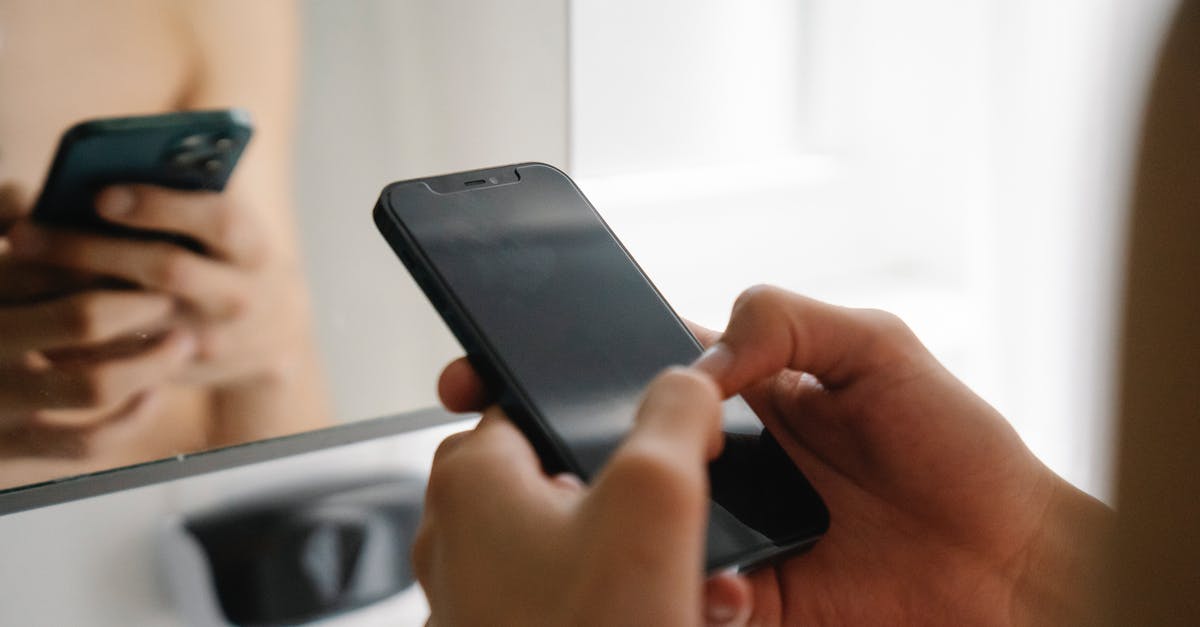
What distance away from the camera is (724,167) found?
543 millimetres

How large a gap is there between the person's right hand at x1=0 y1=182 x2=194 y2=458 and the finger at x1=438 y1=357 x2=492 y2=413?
0.13 m

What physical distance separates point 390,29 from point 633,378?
0.61ft

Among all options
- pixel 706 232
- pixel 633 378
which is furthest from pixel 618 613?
pixel 706 232

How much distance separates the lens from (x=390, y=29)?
40cm

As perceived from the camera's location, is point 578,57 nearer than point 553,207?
No

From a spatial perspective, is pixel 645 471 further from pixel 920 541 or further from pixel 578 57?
pixel 578 57

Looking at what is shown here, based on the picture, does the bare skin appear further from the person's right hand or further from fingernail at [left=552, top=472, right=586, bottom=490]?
fingernail at [left=552, top=472, right=586, bottom=490]

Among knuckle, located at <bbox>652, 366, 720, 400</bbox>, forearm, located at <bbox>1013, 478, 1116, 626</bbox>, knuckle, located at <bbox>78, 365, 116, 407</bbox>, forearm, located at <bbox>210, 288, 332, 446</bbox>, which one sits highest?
knuckle, located at <bbox>652, 366, 720, 400</bbox>

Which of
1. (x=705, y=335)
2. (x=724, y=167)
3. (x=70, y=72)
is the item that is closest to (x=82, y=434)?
(x=70, y=72)

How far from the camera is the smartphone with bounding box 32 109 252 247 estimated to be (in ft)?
1.09

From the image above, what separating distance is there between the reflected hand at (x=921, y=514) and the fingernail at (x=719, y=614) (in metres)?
0.10

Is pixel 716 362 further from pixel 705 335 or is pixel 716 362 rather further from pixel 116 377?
pixel 116 377

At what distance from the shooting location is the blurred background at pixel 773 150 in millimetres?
411

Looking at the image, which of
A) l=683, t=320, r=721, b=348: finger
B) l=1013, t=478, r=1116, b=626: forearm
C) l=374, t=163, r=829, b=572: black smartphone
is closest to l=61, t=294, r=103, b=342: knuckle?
l=374, t=163, r=829, b=572: black smartphone
